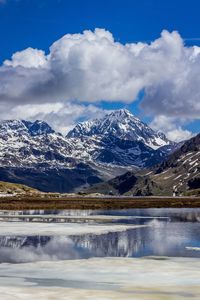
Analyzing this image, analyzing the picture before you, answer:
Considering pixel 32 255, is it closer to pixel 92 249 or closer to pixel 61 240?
Result: pixel 92 249

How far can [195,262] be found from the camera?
3562cm

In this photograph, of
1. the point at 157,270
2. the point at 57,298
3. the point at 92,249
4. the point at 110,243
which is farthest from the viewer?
the point at 110,243

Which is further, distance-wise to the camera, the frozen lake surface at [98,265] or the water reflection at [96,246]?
the water reflection at [96,246]

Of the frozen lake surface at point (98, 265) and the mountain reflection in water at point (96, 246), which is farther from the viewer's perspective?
the mountain reflection in water at point (96, 246)

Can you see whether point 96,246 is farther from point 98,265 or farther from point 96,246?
point 98,265

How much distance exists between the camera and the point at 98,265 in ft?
112

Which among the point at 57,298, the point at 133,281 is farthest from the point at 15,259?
the point at 57,298

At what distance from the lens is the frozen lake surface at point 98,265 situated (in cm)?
2488

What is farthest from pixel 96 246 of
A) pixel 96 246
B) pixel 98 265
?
pixel 98 265

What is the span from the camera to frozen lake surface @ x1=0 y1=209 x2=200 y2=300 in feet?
81.6

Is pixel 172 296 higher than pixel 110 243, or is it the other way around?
pixel 110 243

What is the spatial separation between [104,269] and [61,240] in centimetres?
1919

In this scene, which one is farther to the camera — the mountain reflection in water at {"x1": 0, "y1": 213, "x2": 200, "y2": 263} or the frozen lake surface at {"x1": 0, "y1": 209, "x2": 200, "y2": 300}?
the mountain reflection in water at {"x1": 0, "y1": 213, "x2": 200, "y2": 263}

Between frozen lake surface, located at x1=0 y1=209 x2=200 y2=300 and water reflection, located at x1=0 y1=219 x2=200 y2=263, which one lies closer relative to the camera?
frozen lake surface, located at x1=0 y1=209 x2=200 y2=300
